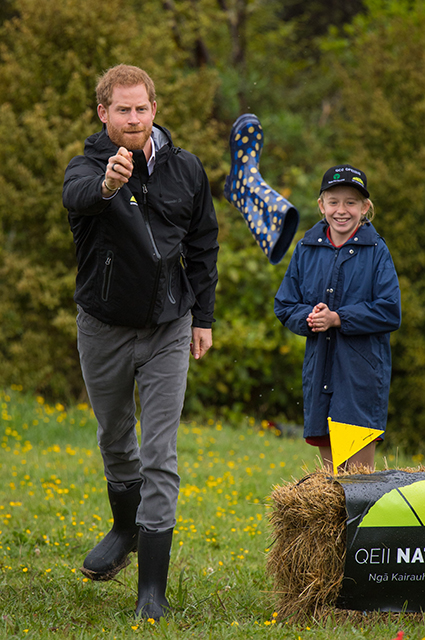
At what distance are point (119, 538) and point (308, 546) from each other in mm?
1053

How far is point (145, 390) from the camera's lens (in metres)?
3.18

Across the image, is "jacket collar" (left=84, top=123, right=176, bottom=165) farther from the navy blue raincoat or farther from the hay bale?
the hay bale

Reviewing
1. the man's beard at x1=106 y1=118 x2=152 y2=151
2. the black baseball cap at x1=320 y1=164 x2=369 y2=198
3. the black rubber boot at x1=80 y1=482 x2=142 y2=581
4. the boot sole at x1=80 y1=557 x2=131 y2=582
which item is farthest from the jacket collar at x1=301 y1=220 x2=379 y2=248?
the boot sole at x1=80 y1=557 x2=131 y2=582

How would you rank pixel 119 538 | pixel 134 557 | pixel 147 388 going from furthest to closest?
pixel 134 557, pixel 119 538, pixel 147 388

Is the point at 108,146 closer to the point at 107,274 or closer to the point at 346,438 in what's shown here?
the point at 107,274

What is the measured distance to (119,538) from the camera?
3.54 m

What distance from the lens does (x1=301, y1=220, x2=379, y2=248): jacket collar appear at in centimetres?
338

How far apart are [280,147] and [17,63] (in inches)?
181

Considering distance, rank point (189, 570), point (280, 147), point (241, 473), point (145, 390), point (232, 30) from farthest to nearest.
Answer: point (232, 30) < point (280, 147) < point (241, 473) < point (189, 570) < point (145, 390)

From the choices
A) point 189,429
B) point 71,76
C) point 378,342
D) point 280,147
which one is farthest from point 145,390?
point 280,147

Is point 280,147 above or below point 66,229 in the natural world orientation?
above

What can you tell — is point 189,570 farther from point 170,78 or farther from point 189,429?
point 170,78

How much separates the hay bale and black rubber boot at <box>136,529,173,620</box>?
1.43ft

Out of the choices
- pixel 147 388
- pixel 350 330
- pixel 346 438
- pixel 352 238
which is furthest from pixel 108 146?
pixel 346 438
